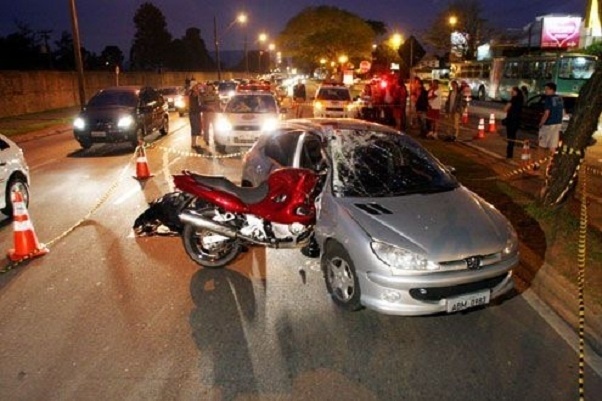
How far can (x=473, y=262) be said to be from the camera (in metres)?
4.81

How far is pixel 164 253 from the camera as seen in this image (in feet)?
23.7

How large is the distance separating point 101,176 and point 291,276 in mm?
7833

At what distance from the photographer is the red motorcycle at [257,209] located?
6012mm

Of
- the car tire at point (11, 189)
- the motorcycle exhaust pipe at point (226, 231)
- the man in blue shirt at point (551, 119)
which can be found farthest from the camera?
the man in blue shirt at point (551, 119)

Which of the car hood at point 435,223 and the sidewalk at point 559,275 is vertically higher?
the car hood at point 435,223

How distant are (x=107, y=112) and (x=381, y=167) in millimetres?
12819

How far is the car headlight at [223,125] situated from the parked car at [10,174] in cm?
720

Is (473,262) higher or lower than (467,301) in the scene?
higher

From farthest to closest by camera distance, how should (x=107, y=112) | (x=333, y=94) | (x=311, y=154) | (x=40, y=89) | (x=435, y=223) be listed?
1. (x=40, y=89)
2. (x=333, y=94)
3. (x=107, y=112)
4. (x=311, y=154)
5. (x=435, y=223)

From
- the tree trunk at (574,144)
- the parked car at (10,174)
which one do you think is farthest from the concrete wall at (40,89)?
the tree trunk at (574,144)

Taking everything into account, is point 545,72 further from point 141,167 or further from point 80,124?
point 141,167

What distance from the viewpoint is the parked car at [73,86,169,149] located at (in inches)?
651

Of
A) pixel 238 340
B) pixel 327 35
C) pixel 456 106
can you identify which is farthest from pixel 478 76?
pixel 238 340

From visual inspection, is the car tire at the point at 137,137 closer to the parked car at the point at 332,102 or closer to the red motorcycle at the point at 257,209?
the parked car at the point at 332,102
